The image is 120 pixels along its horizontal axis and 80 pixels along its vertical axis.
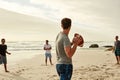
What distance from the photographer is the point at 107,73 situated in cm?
1402

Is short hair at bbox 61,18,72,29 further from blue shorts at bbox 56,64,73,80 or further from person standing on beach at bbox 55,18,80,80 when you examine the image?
blue shorts at bbox 56,64,73,80

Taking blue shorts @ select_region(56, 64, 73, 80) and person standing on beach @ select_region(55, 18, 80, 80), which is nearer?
person standing on beach @ select_region(55, 18, 80, 80)

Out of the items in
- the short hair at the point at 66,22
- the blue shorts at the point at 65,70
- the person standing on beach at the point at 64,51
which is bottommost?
the blue shorts at the point at 65,70

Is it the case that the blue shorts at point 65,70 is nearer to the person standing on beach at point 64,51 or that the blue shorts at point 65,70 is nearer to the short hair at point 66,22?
the person standing on beach at point 64,51

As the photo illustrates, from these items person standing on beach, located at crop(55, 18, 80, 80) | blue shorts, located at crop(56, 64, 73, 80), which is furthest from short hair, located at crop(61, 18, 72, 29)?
blue shorts, located at crop(56, 64, 73, 80)

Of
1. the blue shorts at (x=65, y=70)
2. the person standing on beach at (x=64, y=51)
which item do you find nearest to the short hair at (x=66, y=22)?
the person standing on beach at (x=64, y=51)

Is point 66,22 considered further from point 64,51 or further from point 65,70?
point 65,70

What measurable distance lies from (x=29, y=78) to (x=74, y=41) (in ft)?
25.5

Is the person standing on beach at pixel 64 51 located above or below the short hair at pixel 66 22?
below

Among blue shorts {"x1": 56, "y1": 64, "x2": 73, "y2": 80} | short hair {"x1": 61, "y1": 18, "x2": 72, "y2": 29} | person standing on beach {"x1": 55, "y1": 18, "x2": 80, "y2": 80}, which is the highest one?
short hair {"x1": 61, "y1": 18, "x2": 72, "y2": 29}

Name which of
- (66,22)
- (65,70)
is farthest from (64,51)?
(66,22)

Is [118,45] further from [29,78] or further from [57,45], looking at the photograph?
[57,45]

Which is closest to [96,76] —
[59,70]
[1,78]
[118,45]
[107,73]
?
[107,73]

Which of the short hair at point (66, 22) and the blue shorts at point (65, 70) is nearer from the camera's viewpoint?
the short hair at point (66, 22)
